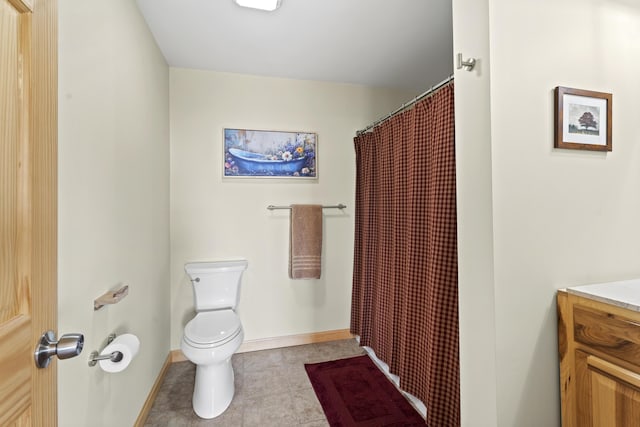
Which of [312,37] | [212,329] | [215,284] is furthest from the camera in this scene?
[215,284]

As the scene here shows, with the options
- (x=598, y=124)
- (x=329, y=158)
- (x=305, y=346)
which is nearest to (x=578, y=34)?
(x=598, y=124)

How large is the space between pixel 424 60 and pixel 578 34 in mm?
1231

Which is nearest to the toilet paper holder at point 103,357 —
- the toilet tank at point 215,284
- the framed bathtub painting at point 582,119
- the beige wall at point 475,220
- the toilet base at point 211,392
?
the toilet base at point 211,392

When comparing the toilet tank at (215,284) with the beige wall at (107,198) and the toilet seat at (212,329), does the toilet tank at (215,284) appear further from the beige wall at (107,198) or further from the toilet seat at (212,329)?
the beige wall at (107,198)

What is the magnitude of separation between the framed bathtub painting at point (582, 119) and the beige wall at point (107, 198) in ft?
5.96

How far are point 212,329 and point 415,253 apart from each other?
1.39 meters

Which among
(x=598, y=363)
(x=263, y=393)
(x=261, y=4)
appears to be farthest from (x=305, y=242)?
(x=598, y=363)

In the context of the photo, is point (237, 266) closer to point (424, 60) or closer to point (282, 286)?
point (282, 286)

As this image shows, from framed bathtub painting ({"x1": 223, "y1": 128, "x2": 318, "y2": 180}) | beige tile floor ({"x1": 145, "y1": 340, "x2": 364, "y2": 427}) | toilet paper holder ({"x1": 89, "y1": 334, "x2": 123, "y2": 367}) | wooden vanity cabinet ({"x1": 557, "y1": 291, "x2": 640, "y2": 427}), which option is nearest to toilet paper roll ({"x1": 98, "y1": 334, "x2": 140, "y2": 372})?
toilet paper holder ({"x1": 89, "y1": 334, "x2": 123, "y2": 367})

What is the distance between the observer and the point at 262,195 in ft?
8.34

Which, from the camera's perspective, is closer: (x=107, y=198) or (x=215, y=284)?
(x=107, y=198)

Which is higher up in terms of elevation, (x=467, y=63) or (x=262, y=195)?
(x=467, y=63)

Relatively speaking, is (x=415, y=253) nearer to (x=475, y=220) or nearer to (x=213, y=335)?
(x=475, y=220)

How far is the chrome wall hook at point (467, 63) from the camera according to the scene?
44.0 inches
